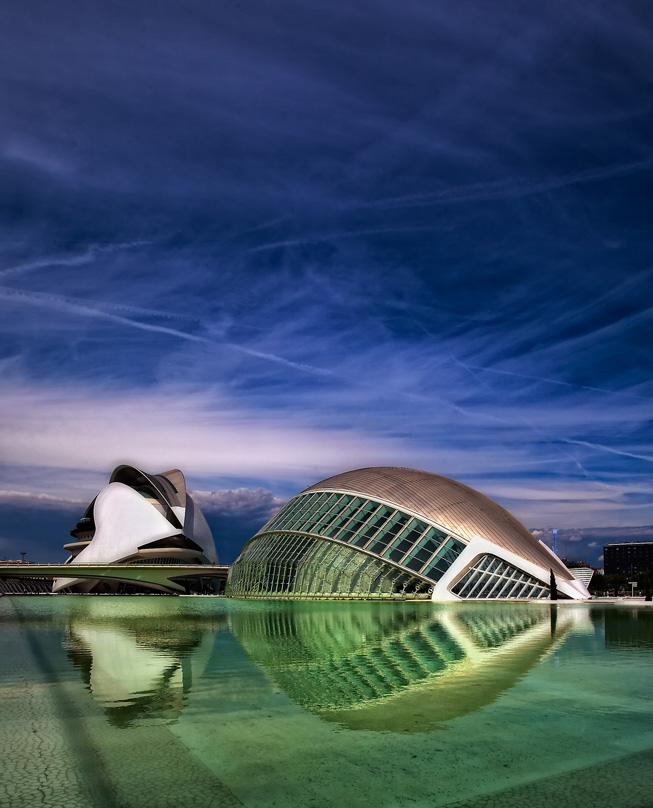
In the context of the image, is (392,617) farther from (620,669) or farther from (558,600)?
(558,600)

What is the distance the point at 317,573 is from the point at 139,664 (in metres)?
25.9

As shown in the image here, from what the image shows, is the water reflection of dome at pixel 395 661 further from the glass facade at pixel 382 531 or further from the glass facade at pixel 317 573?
the glass facade at pixel 382 531

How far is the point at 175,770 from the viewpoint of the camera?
5625 millimetres

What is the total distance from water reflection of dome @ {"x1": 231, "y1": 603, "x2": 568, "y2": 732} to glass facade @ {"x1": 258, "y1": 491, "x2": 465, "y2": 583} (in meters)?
12.3

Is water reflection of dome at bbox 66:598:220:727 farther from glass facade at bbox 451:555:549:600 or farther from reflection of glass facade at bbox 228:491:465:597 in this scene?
glass facade at bbox 451:555:549:600

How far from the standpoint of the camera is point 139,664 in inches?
453

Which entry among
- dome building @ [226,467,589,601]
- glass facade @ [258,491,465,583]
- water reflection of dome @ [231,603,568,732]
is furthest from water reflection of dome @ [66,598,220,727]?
glass facade @ [258,491,465,583]

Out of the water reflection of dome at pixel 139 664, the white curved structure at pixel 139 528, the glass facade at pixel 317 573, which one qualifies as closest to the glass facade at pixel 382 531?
the glass facade at pixel 317 573

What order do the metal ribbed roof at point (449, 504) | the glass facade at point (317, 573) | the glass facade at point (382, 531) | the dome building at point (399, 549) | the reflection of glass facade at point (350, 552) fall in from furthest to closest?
the metal ribbed roof at point (449, 504)
the glass facade at point (382, 531)
the dome building at point (399, 549)
the reflection of glass facade at point (350, 552)
the glass facade at point (317, 573)

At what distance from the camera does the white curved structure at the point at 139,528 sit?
7931 cm

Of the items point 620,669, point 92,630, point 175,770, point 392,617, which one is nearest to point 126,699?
point 175,770

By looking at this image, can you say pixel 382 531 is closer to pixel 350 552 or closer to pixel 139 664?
pixel 350 552

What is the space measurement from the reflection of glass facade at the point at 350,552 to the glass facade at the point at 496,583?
1310mm

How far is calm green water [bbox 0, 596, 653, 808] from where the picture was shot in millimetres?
5273
